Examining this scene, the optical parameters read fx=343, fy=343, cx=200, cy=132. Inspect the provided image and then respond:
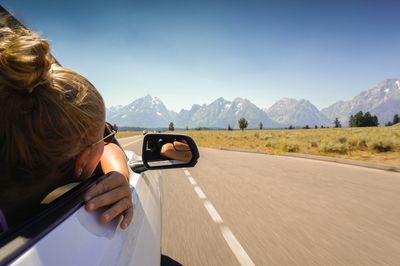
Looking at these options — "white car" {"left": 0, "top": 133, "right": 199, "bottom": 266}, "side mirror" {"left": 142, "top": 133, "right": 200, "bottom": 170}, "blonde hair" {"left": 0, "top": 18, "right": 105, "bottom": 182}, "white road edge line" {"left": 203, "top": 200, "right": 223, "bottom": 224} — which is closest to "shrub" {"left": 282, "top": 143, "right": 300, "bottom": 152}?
"white road edge line" {"left": 203, "top": 200, "right": 223, "bottom": 224}

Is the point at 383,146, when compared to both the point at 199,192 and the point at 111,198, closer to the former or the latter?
the point at 199,192

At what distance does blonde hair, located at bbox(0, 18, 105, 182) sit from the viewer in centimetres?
105

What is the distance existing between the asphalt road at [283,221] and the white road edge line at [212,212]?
2 centimetres

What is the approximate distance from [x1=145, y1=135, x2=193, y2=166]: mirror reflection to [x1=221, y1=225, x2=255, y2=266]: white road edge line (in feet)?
5.55

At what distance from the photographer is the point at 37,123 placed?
A: 1.09 metres

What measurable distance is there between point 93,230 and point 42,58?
0.65 meters

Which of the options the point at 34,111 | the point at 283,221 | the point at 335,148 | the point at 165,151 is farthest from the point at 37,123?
the point at 335,148

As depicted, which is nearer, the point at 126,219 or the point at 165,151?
the point at 126,219

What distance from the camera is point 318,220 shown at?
543 centimetres

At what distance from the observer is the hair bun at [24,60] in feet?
3.40

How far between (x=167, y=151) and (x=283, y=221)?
3582mm

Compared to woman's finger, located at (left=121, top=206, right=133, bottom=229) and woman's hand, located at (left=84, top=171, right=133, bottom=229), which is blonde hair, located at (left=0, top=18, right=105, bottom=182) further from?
woman's finger, located at (left=121, top=206, right=133, bottom=229)

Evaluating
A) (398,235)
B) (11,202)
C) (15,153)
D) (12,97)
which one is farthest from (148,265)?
(398,235)

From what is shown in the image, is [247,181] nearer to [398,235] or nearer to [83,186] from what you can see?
[398,235]
